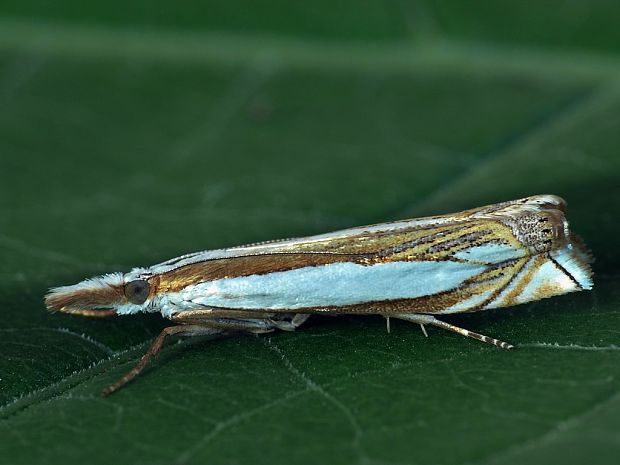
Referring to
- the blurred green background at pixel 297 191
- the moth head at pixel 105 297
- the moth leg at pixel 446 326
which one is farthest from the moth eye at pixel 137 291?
the moth leg at pixel 446 326

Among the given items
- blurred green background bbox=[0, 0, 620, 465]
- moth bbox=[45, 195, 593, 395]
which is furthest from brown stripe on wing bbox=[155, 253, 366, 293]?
blurred green background bbox=[0, 0, 620, 465]

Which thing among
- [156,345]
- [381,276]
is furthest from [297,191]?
[156,345]

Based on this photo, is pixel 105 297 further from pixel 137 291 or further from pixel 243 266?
pixel 243 266

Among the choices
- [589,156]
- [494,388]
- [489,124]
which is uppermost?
[489,124]

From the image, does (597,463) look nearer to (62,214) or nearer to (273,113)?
(62,214)

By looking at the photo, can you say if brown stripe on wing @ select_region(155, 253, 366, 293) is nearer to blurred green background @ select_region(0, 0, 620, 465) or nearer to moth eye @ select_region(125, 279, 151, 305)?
moth eye @ select_region(125, 279, 151, 305)

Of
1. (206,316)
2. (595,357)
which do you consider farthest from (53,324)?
(595,357)
